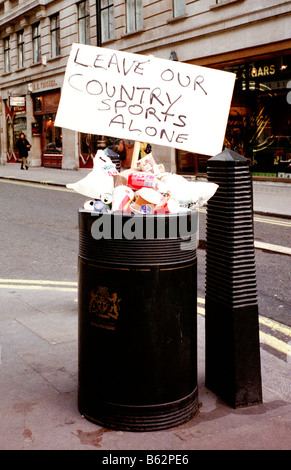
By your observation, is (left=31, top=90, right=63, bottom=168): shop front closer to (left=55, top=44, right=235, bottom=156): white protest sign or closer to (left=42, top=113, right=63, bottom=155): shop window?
(left=42, top=113, right=63, bottom=155): shop window

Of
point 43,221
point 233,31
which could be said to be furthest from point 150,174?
point 233,31

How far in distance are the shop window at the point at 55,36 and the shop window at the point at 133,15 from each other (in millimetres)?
6274

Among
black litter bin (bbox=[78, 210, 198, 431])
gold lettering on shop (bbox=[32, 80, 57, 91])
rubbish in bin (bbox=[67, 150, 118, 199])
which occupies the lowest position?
black litter bin (bbox=[78, 210, 198, 431])

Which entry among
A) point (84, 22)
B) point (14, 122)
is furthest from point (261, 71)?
point (14, 122)

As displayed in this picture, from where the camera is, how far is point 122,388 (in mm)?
2891

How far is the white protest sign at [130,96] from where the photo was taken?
3049mm

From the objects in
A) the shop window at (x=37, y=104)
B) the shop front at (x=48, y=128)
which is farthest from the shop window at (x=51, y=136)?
the shop window at (x=37, y=104)

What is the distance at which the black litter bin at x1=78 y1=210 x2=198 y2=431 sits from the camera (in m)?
2.79

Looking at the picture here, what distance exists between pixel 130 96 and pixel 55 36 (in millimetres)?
26514

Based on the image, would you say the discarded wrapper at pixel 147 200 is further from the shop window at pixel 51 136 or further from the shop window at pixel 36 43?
the shop window at pixel 36 43

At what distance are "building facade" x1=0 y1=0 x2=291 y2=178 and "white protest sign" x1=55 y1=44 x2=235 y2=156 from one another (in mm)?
13244

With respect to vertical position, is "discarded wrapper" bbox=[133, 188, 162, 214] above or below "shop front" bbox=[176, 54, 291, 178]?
below

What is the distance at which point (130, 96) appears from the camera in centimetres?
306

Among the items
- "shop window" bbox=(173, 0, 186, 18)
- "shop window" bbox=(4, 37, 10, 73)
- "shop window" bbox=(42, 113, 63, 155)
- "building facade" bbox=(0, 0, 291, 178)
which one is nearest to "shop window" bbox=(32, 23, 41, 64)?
"building facade" bbox=(0, 0, 291, 178)
